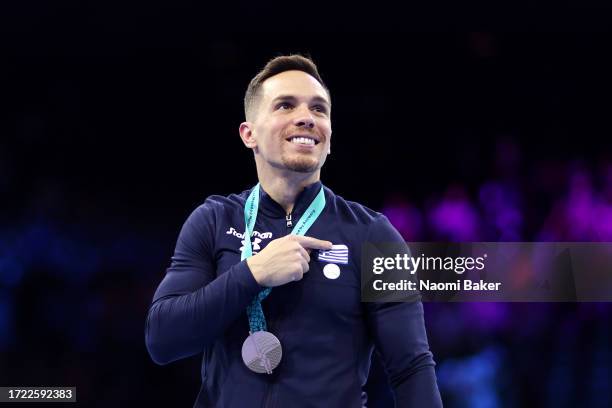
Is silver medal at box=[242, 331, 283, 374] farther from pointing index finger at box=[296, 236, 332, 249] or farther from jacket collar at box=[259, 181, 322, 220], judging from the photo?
jacket collar at box=[259, 181, 322, 220]

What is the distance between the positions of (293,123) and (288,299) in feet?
1.53

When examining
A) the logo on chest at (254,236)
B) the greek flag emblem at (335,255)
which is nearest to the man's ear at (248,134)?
the logo on chest at (254,236)

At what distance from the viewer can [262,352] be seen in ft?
5.07

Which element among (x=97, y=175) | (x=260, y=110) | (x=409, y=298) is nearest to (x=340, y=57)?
(x=97, y=175)

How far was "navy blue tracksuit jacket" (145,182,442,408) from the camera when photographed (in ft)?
5.07

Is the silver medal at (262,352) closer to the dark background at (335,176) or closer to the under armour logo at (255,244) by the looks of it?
the under armour logo at (255,244)

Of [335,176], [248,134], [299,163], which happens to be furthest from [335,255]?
[335,176]

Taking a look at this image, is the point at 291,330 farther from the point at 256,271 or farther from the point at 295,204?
the point at 295,204

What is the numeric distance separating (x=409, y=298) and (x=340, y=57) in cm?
217

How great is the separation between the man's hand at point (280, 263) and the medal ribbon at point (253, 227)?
91 millimetres

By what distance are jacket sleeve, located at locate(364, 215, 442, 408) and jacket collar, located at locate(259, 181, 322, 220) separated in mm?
326

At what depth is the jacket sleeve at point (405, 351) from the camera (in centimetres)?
158

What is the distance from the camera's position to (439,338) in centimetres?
352

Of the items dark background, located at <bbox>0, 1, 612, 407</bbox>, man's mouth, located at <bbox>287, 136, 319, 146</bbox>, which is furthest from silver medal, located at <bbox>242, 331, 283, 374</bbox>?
dark background, located at <bbox>0, 1, 612, 407</bbox>
